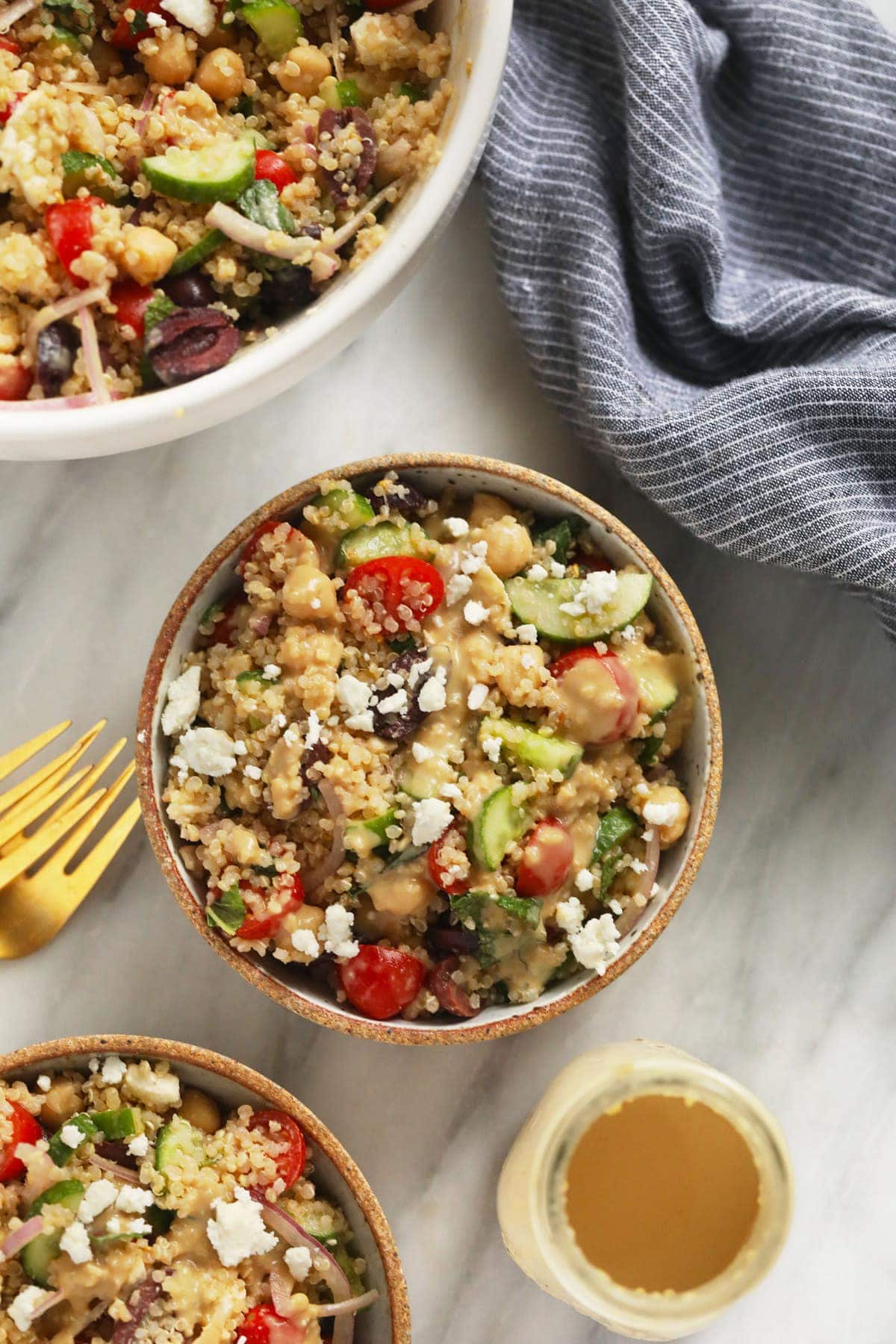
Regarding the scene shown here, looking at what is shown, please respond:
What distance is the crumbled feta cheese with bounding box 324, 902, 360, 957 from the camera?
1772mm

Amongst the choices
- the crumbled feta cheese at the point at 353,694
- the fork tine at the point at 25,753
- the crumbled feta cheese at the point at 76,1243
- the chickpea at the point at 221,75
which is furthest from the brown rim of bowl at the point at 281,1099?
the chickpea at the point at 221,75

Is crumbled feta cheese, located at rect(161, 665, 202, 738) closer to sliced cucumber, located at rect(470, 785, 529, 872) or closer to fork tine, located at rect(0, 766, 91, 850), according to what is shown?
fork tine, located at rect(0, 766, 91, 850)

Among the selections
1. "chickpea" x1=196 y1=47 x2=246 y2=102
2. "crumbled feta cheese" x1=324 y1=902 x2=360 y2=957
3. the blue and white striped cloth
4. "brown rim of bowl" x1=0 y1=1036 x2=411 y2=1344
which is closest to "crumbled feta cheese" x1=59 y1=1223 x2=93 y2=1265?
"brown rim of bowl" x1=0 y1=1036 x2=411 y2=1344

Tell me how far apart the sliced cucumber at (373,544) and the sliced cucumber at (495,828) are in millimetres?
382

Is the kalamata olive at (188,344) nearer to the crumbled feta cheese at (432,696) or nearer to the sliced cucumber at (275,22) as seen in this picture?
the sliced cucumber at (275,22)

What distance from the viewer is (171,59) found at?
1658mm

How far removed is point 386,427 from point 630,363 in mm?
445

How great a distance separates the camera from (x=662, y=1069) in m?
2.02

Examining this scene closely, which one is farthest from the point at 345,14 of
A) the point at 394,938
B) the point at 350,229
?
the point at 394,938

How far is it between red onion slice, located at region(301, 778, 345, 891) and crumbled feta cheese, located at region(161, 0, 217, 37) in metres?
1.01

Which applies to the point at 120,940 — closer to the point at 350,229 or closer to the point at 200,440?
the point at 200,440

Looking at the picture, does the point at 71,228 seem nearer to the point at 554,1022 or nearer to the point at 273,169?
the point at 273,169

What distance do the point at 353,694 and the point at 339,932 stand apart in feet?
1.09

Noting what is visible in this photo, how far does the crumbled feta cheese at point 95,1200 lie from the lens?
1.80m
